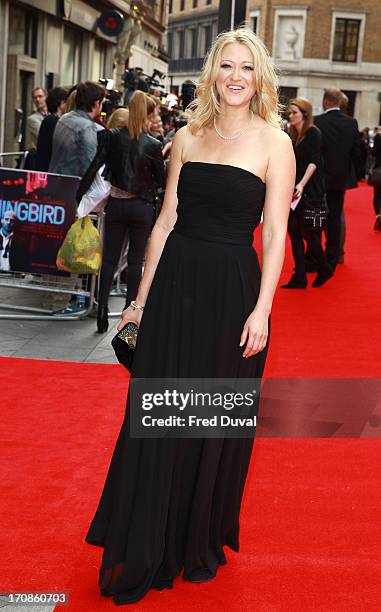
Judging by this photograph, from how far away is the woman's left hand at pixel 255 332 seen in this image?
11.8ft

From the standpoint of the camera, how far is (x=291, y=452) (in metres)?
5.46

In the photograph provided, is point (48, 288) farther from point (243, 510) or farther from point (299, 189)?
point (243, 510)

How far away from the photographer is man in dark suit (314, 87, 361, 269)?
452 inches

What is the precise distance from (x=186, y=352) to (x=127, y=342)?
0.29 m

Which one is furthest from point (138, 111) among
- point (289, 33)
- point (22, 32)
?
point (289, 33)

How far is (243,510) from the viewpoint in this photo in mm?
4598

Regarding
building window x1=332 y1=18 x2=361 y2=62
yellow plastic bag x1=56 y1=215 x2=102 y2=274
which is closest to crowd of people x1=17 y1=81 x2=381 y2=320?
yellow plastic bag x1=56 y1=215 x2=102 y2=274

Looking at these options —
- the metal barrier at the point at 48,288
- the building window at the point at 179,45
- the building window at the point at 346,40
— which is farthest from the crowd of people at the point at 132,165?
the building window at the point at 179,45

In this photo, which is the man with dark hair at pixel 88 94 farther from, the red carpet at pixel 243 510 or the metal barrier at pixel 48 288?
the red carpet at pixel 243 510

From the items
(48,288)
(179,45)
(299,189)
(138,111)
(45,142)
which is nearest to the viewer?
(138,111)

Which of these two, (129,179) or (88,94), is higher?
(88,94)

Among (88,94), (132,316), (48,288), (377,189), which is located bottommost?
(48,288)

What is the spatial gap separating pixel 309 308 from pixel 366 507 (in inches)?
200

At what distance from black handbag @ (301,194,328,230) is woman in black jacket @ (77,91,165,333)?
8.75 feet
